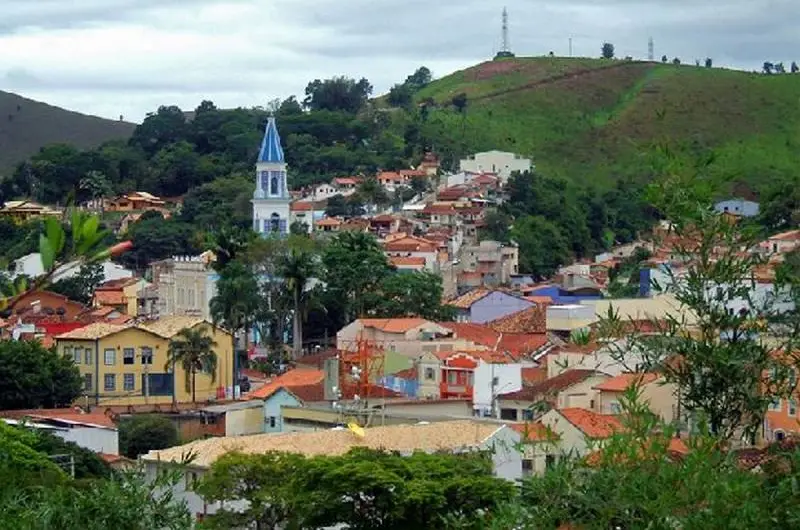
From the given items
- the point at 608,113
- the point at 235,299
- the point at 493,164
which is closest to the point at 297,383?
the point at 235,299

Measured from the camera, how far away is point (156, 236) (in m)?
73.0

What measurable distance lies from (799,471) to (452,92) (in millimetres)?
110423

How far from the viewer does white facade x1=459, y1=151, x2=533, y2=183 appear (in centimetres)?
9150

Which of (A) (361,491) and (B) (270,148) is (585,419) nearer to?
(A) (361,491)

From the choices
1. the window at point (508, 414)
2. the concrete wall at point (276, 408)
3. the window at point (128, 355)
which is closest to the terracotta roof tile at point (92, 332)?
the window at point (128, 355)

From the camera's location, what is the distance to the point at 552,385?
116 feet

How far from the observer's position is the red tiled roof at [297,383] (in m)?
38.2

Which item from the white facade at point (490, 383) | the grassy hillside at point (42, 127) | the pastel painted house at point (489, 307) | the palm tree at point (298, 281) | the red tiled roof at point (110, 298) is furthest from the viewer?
the grassy hillside at point (42, 127)

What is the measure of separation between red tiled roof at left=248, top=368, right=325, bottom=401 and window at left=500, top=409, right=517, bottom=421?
4.08 meters

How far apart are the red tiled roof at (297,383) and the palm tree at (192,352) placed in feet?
10.2

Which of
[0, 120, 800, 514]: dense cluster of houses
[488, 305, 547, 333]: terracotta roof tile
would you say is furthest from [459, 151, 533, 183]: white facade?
[488, 305, 547, 333]: terracotta roof tile

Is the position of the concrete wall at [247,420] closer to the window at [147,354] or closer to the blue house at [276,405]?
the blue house at [276,405]

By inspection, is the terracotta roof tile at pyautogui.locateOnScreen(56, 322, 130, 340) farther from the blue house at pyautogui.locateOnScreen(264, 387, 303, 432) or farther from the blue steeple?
the blue steeple

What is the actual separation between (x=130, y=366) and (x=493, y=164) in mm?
47712
